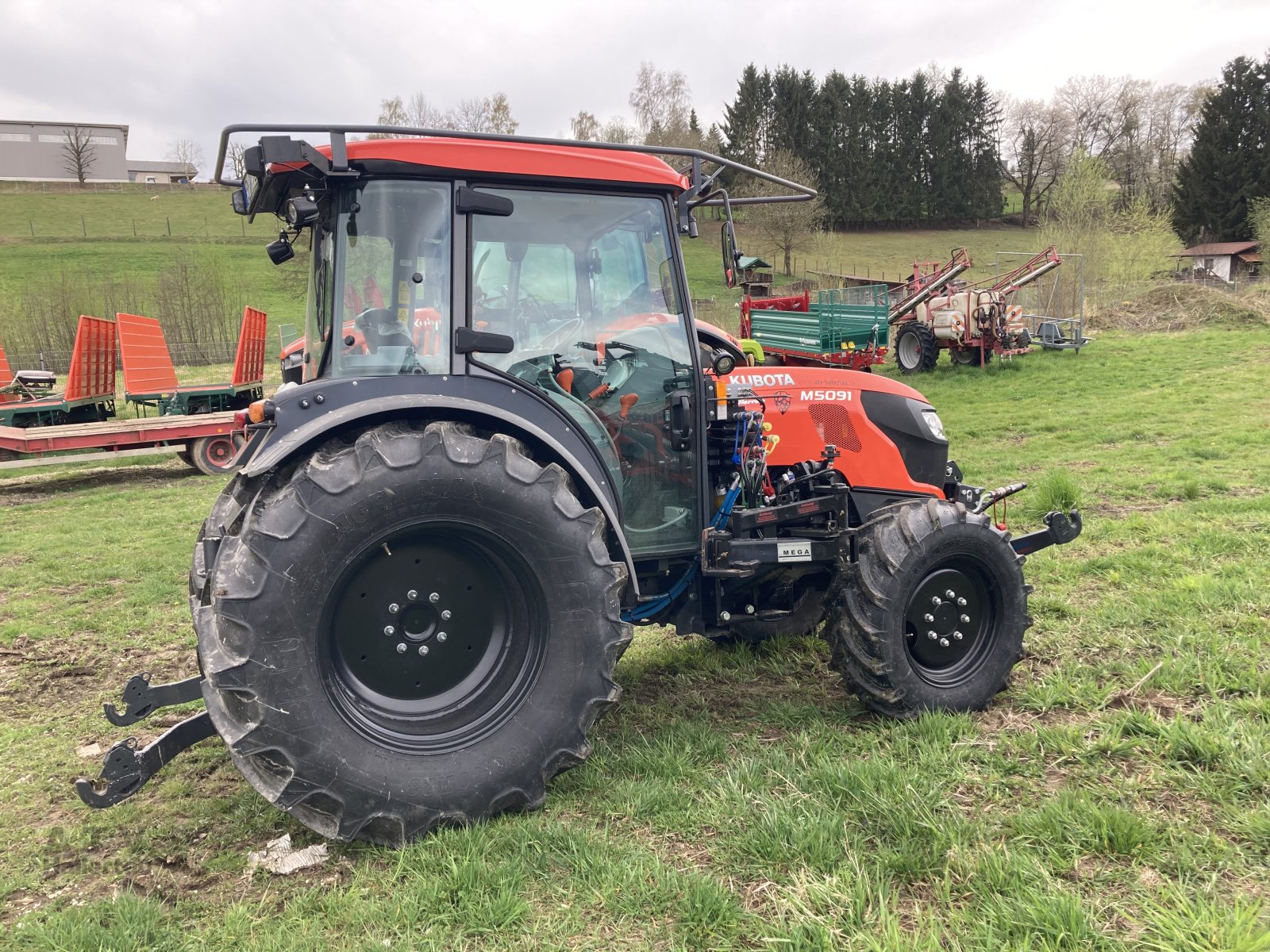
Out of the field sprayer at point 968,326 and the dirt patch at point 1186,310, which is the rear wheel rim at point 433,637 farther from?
the dirt patch at point 1186,310

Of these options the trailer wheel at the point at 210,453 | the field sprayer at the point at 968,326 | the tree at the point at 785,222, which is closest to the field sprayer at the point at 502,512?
the trailer wheel at the point at 210,453

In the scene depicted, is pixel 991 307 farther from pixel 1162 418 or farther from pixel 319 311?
pixel 319 311

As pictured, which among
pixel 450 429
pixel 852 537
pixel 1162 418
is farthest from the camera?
pixel 1162 418

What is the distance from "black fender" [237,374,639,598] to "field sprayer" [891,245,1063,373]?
16.5 metres

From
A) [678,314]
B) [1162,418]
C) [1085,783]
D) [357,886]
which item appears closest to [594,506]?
[678,314]

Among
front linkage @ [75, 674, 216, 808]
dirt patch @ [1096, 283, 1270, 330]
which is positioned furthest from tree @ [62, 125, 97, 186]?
front linkage @ [75, 674, 216, 808]

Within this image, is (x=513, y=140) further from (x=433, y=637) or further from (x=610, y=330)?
(x=433, y=637)

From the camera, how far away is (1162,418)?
11.8 m

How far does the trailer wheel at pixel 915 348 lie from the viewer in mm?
18562

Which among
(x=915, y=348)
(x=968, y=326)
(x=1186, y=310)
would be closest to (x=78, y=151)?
(x=915, y=348)

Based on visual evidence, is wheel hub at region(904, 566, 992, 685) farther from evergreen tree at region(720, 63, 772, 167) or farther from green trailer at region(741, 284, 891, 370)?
evergreen tree at region(720, 63, 772, 167)

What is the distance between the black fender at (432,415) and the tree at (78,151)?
75483 mm

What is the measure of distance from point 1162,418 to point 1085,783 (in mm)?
10521

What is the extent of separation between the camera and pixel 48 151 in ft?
252
